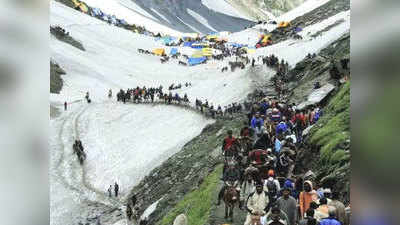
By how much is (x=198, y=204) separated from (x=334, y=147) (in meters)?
5.83

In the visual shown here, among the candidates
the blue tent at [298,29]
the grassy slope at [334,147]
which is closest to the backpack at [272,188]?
the grassy slope at [334,147]

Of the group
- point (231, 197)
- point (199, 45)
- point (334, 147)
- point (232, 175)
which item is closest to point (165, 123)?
point (232, 175)

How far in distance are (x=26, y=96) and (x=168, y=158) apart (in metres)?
29.1

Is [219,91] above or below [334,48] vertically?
below

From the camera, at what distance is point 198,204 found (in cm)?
1852

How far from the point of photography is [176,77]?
70938 millimetres

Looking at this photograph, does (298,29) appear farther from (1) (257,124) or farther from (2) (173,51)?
(1) (257,124)

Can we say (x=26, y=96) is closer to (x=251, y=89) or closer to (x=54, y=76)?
(x=251, y=89)

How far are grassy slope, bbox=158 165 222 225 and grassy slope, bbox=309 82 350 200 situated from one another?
153 inches

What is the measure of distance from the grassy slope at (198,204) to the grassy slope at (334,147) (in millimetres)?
3896

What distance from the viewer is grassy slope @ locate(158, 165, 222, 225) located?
16983 mm

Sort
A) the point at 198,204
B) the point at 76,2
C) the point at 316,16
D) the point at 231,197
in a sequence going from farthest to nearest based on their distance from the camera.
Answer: the point at 76,2
the point at 316,16
the point at 198,204
the point at 231,197

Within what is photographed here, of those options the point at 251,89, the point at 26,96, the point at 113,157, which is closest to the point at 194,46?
the point at 251,89

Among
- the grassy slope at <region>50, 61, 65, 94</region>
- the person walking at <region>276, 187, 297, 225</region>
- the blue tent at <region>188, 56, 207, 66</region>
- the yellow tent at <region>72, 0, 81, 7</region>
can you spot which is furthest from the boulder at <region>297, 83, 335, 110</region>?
the yellow tent at <region>72, 0, 81, 7</region>
